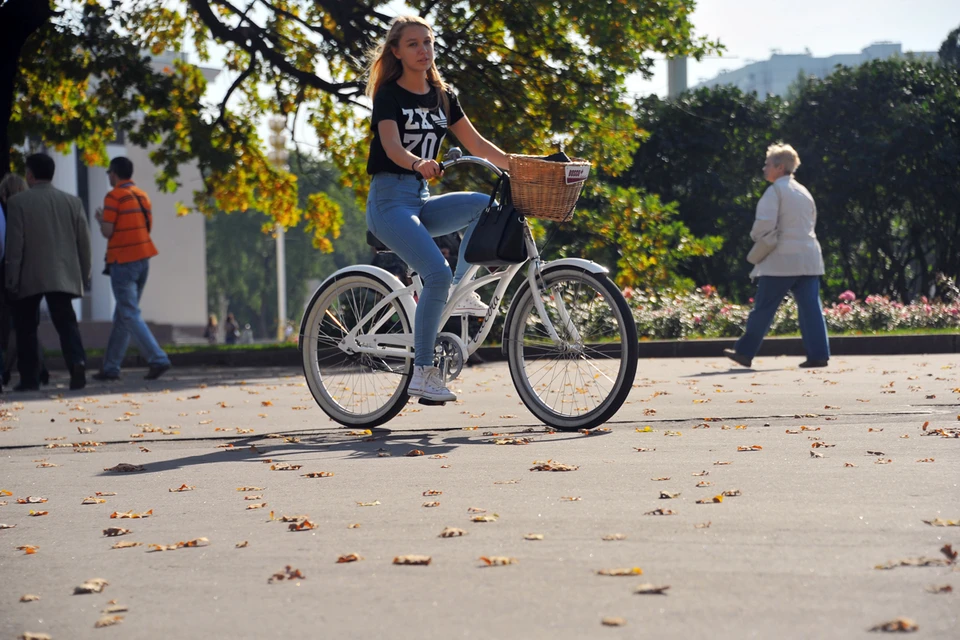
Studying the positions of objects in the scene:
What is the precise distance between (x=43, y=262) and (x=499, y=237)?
655 centimetres

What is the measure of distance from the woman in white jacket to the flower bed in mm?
4477

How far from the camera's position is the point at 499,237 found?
6605 mm

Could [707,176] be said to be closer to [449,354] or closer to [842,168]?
[842,168]

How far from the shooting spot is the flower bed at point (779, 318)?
54.3 ft

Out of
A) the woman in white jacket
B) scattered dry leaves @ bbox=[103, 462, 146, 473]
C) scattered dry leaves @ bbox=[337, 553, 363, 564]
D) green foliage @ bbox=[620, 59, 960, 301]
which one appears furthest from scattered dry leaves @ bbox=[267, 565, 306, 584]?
green foliage @ bbox=[620, 59, 960, 301]

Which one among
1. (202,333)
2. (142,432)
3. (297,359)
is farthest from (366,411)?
(202,333)

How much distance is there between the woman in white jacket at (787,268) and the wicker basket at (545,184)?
5572mm

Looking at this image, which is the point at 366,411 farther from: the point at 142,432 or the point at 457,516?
the point at 457,516

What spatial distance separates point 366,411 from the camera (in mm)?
7504

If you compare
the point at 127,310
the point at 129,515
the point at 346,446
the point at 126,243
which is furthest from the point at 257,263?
the point at 129,515

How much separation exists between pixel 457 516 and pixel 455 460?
1477 mm

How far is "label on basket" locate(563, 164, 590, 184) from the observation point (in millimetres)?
6496

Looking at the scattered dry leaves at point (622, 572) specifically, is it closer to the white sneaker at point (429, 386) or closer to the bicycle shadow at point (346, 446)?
the bicycle shadow at point (346, 446)

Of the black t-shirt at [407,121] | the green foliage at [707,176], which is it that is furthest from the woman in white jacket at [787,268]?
the green foliage at [707,176]
